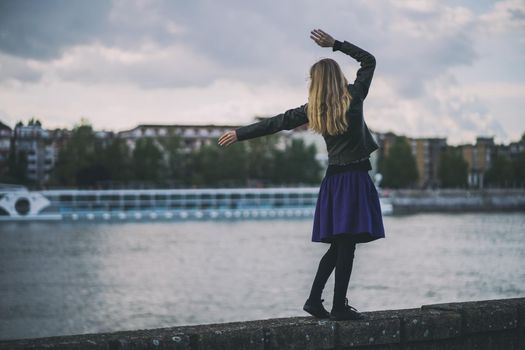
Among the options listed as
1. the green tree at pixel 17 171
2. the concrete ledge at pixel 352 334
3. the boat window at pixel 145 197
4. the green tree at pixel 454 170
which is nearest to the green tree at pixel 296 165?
the green tree at pixel 454 170

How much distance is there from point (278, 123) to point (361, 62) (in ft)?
2.61

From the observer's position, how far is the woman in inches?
221

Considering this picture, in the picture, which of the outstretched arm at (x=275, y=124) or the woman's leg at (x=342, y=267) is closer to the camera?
the outstretched arm at (x=275, y=124)

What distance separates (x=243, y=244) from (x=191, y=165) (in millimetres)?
65765

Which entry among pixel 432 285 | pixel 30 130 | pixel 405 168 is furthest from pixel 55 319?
pixel 30 130

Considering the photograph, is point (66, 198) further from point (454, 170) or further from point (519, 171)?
point (519, 171)

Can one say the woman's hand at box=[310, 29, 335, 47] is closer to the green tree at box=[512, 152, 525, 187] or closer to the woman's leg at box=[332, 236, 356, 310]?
the woman's leg at box=[332, 236, 356, 310]

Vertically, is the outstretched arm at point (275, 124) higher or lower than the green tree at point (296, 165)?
lower

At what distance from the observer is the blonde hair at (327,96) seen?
219 inches

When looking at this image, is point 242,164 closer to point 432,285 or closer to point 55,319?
point 432,285

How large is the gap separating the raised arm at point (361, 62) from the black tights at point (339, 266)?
41.4 inches

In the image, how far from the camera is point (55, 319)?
27.1 m

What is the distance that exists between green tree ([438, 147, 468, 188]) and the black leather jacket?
13512 centimetres

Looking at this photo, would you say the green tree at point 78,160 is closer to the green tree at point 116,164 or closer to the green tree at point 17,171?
the green tree at point 116,164
